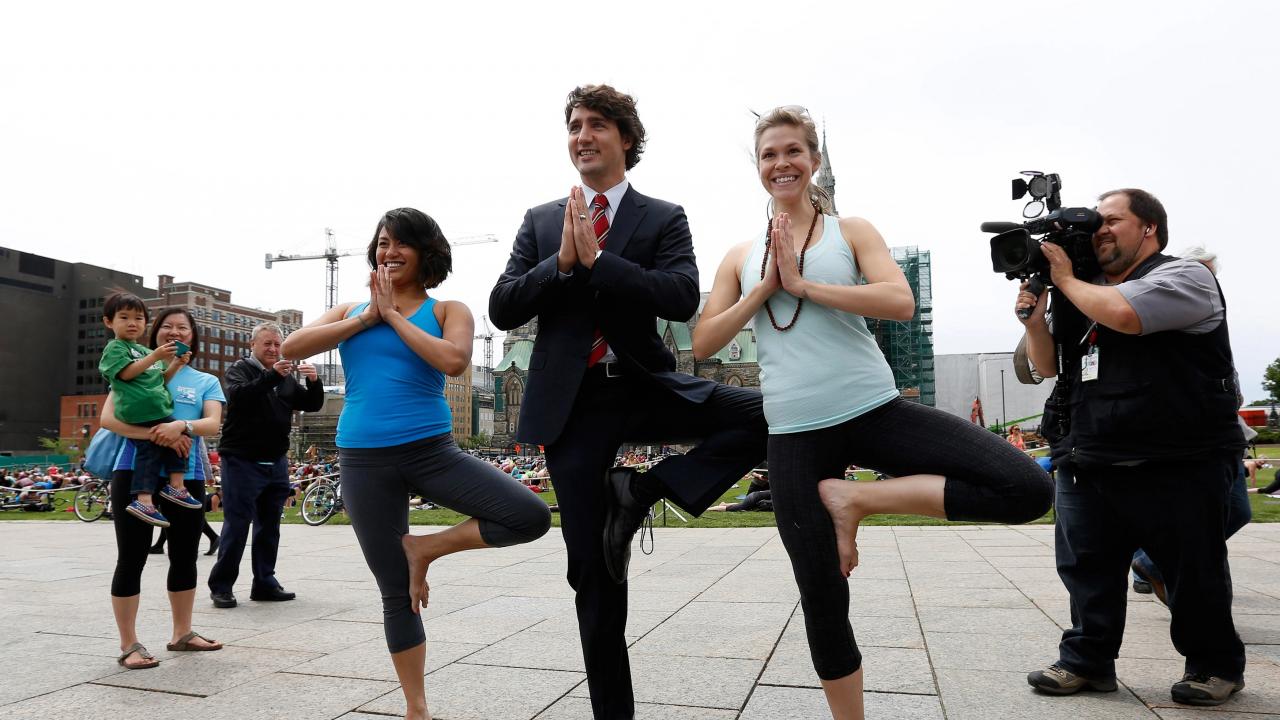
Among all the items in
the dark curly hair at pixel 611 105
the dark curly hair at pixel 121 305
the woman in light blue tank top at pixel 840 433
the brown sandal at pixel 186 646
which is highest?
the dark curly hair at pixel 611 105

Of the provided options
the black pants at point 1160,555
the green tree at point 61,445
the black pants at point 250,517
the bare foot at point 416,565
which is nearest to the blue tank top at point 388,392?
the bare foot at point 416,565

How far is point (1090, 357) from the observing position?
11.9 ft

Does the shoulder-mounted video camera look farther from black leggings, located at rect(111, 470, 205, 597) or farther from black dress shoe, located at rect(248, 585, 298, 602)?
black dress shoe, located at rect(248, 585, 298, 602)

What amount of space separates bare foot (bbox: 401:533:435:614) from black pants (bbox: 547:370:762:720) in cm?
58

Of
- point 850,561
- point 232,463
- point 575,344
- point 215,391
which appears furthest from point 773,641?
point 232,463

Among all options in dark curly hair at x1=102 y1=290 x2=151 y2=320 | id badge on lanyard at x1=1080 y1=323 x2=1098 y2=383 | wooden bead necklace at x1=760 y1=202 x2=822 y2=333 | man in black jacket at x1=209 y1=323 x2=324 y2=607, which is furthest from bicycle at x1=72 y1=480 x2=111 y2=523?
id badge on lanyard at x1=1080 y1=323 x2=1098 y2=383

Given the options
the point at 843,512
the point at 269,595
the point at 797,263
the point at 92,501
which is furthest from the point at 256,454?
the point at 92,501

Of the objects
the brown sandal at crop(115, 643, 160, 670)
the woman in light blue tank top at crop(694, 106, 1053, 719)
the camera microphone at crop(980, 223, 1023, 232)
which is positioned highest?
the camera microphone at crop(980, 223, 1023, 232)

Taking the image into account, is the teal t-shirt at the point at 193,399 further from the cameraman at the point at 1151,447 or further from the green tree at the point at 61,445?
the green tree at the point at 61,445

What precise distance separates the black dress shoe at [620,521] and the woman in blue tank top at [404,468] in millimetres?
336

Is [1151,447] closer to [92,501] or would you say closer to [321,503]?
[321,503]

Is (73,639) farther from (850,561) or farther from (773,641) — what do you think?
(850,561)

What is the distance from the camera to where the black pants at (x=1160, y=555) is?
3.36m

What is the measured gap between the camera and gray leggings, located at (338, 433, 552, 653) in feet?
10.0
